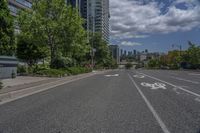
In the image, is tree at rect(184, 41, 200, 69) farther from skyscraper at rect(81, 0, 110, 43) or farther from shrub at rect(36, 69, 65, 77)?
shrub at rect(36, 69, 65, 77)

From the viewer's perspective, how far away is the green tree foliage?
46500 millimetres

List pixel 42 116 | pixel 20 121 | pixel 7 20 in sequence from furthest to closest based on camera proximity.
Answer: pixel 7 20 → pixel 42 116 → pixel 20 121

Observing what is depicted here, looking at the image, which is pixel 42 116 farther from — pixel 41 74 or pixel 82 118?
pixel 41 74

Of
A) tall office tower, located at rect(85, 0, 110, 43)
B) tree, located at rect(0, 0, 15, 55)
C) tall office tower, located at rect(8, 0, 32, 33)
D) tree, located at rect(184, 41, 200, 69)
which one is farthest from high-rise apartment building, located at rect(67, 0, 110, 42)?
tree, located at rect(0, 0, 15, 55)

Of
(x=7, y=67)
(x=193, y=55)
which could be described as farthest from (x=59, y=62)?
(x=193, y=55)

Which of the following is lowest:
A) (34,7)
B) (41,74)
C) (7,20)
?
(41,74)

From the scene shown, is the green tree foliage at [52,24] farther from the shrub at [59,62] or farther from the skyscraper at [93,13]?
the skyscraper at [93,13]

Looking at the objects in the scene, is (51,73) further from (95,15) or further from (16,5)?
(95,15)

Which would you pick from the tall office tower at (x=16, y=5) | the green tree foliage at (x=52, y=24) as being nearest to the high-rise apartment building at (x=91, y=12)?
the tall office tower at (x=16, y=5)

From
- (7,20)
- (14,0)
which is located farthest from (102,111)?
(14,0)

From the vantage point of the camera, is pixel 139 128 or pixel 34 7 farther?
pixel 34 7

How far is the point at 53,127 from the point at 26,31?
40303 millimetres

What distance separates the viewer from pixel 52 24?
46.2 metres

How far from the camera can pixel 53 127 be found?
8.77 metres
